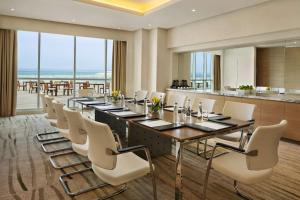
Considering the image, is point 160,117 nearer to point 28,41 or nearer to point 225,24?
point 225,24

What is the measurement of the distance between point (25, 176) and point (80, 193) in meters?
0.87

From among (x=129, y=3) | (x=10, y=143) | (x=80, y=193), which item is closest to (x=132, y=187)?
(x=80, y=193)

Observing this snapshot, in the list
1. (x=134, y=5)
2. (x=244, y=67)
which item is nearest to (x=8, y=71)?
(x=134, y=5)

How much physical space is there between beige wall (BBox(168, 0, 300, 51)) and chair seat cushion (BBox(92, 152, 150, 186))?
4.02m

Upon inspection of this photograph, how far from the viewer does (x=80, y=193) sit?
2383mm

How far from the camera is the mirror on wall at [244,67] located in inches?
192

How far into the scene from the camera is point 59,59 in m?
9.66

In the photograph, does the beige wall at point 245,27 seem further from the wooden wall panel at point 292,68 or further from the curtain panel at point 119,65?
the curtain panel at point 119,65

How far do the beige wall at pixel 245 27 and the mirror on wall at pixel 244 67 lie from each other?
38 cm

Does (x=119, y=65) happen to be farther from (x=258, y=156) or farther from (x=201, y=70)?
(x=258, y=156)

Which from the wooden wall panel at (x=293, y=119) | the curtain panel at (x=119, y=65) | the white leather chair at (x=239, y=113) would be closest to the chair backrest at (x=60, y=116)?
the white leather chair at (x=239, y=113)

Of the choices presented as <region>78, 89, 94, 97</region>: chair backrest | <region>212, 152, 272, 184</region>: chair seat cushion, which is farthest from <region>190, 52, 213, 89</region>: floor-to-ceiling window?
<region>212, 152, 272, 184</region>: chair seat cushion

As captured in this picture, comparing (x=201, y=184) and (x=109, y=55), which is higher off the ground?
(x=109, y=55)

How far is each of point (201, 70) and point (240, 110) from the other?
13.3 ft
